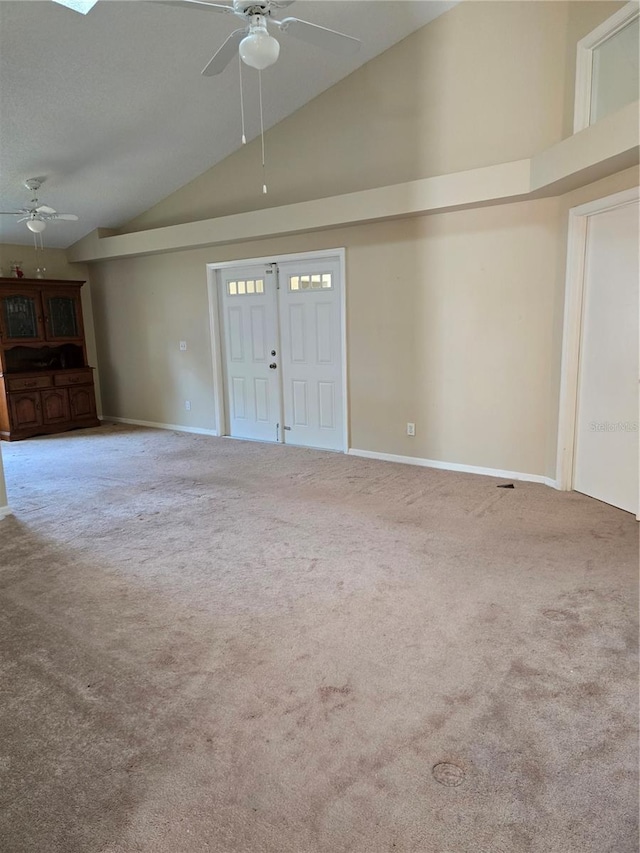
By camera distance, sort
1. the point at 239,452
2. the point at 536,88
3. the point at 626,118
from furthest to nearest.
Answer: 1. the point at 239,452
2. the point at 536,88
3. the point at 626,118

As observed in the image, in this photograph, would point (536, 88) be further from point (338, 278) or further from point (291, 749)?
point (291, 749)

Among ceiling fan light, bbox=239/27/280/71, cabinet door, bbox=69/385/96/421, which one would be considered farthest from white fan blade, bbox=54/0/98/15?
cabinet door, bbox=69/385/96/421

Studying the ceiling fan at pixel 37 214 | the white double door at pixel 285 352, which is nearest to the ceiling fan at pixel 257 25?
the white double door at pixel 285 352

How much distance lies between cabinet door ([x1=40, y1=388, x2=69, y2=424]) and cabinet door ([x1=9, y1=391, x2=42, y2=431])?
0.08 meters

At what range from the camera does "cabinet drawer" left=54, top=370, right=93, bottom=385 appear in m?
7.41

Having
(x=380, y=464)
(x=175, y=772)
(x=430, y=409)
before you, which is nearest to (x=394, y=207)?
(x=430, y=409)

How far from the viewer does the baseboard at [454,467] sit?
4.62m

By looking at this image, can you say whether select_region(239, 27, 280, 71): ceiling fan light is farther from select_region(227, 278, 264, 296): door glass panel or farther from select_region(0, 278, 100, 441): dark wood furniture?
select_region(0, 278, 100, 441): dark wood furniture

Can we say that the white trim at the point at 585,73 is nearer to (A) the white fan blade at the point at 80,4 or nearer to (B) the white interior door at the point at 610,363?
(B) the white interior door at the point at 610,363

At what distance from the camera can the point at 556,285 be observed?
4.30m

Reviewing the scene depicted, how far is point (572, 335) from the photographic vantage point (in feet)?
13.6

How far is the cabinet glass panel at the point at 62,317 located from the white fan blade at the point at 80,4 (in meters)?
4.45

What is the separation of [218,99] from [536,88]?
2837mm

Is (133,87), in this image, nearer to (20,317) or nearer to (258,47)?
(258,47)
